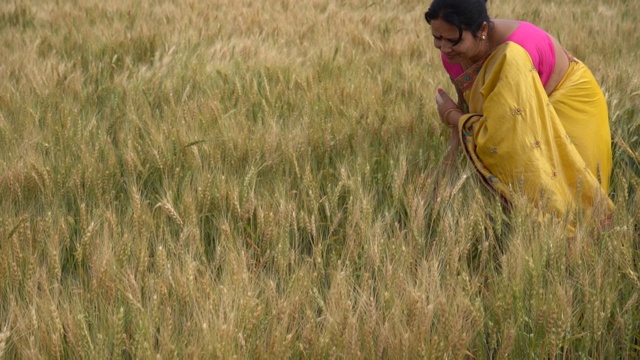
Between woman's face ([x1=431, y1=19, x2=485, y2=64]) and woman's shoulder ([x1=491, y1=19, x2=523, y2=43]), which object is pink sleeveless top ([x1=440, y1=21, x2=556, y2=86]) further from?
woman's face ([x1=431, y1=19, x2=485, y2=64])

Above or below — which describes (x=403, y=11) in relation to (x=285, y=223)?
below

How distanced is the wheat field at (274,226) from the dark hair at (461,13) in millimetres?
400

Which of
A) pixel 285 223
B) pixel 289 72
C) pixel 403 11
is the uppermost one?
pixel 285 223

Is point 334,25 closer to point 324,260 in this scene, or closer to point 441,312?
point 324,260

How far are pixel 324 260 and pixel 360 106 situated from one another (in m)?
1.06

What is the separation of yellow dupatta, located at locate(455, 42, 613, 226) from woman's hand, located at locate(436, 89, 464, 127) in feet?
0.60

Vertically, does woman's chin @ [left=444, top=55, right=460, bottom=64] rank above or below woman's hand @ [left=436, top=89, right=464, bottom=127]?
above

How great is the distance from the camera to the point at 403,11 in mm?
5430

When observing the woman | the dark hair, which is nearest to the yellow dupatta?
the woman

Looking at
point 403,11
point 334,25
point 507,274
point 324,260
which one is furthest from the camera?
point 403,11

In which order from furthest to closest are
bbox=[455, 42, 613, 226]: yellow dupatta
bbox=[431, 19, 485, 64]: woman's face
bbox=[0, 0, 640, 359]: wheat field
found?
bbox=[431, 19, 485, 64]: woman's face
bbox=[455, 42, 613, 226]: yellow dupatta
bbox=[0, 0, 640, 359]: wheat field

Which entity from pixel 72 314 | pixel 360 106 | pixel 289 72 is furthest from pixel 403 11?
pixel 72 314

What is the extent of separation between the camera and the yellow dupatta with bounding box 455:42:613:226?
77.5 inches

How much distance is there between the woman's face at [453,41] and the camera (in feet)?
6.95
